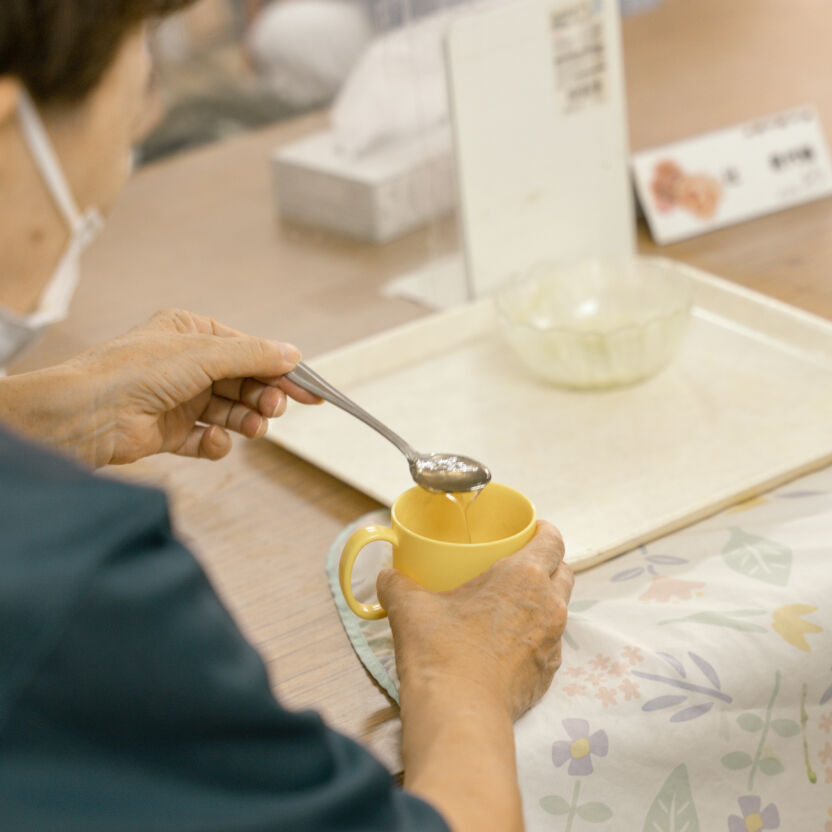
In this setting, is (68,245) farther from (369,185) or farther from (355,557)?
(369,185)

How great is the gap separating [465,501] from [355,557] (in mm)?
116

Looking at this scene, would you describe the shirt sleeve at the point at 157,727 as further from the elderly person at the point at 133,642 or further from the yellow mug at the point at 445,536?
the yellow mug at the point at 445,536

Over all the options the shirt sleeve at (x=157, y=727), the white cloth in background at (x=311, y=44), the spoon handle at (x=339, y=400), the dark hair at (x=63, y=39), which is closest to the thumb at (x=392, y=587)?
the spoon handle at (x=339, y=400)

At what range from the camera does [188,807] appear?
0.50m

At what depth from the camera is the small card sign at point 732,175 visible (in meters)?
1.49

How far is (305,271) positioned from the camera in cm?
152

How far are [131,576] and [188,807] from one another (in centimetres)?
11

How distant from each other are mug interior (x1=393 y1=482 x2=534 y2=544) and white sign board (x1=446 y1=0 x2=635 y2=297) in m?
0.53

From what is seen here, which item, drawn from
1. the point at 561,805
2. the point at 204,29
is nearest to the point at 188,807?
the point at 561,805

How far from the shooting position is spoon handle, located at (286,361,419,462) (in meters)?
0.90

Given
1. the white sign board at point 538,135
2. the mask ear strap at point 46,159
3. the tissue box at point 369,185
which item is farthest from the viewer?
the tissue box at point 369,185

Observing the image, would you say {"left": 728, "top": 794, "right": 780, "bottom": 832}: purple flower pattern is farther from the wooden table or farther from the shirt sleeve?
the shirt sleeve

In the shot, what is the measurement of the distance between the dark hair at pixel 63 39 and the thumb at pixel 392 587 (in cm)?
39

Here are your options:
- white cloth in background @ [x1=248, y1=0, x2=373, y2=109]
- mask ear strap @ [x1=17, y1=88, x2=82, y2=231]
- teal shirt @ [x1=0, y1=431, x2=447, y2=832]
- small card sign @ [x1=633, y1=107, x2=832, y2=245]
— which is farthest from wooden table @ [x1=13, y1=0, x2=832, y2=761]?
white cloth in background @ [x1=248, y1=0, x2=373, y2=109]
